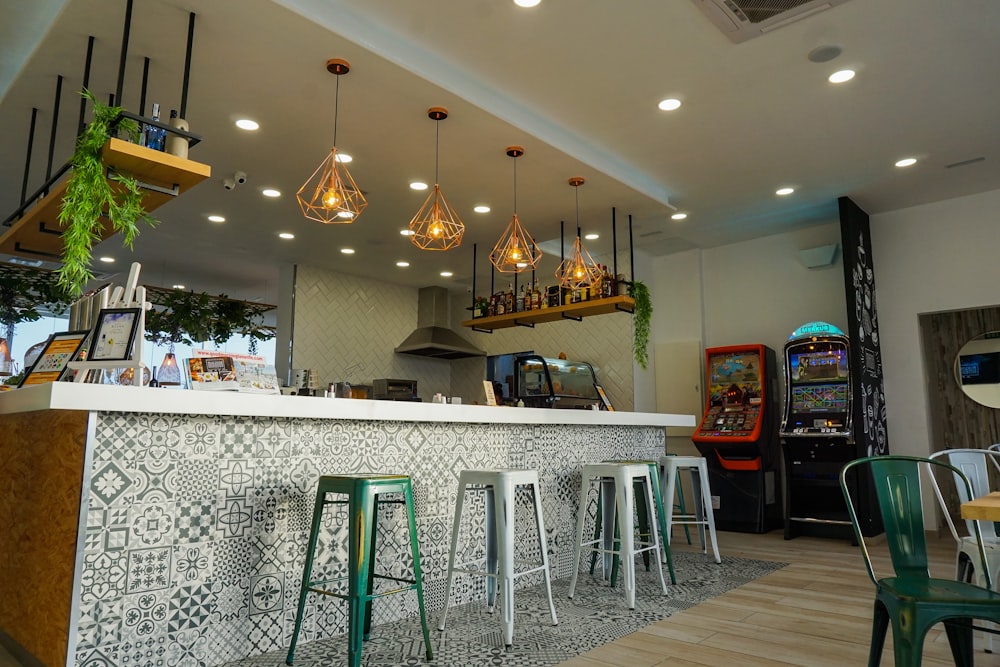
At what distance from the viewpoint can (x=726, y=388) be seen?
692cm

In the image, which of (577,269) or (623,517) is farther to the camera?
(577,269)

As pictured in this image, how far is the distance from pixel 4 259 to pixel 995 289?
11.2m

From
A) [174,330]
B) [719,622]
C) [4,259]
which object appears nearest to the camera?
[719,622]

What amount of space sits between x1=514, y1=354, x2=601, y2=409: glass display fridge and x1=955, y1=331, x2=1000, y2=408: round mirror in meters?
3.88

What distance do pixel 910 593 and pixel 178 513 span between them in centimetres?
255

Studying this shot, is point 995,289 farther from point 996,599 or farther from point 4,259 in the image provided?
point 4,259

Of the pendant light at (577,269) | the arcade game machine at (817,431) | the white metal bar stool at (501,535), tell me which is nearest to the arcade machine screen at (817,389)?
the arcade game machine at (817,431)

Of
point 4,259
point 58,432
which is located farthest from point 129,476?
point 4,259

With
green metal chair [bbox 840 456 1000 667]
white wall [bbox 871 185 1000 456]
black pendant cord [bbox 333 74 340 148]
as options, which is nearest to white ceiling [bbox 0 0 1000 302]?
black pendant cord [bbox 333 74 340 148]

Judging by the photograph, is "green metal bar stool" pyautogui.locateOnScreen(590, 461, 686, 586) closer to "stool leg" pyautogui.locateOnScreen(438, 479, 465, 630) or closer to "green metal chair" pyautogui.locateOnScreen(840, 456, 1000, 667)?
"stool leg" pyautogui.locateOnScreen(438, 479, 465, 630)

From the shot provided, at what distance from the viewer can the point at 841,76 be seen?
4152 millimetres

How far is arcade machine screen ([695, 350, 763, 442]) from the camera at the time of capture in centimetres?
656

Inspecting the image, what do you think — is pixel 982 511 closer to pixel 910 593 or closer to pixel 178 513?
pixel 910 593

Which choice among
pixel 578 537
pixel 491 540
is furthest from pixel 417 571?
pixel 578 537
